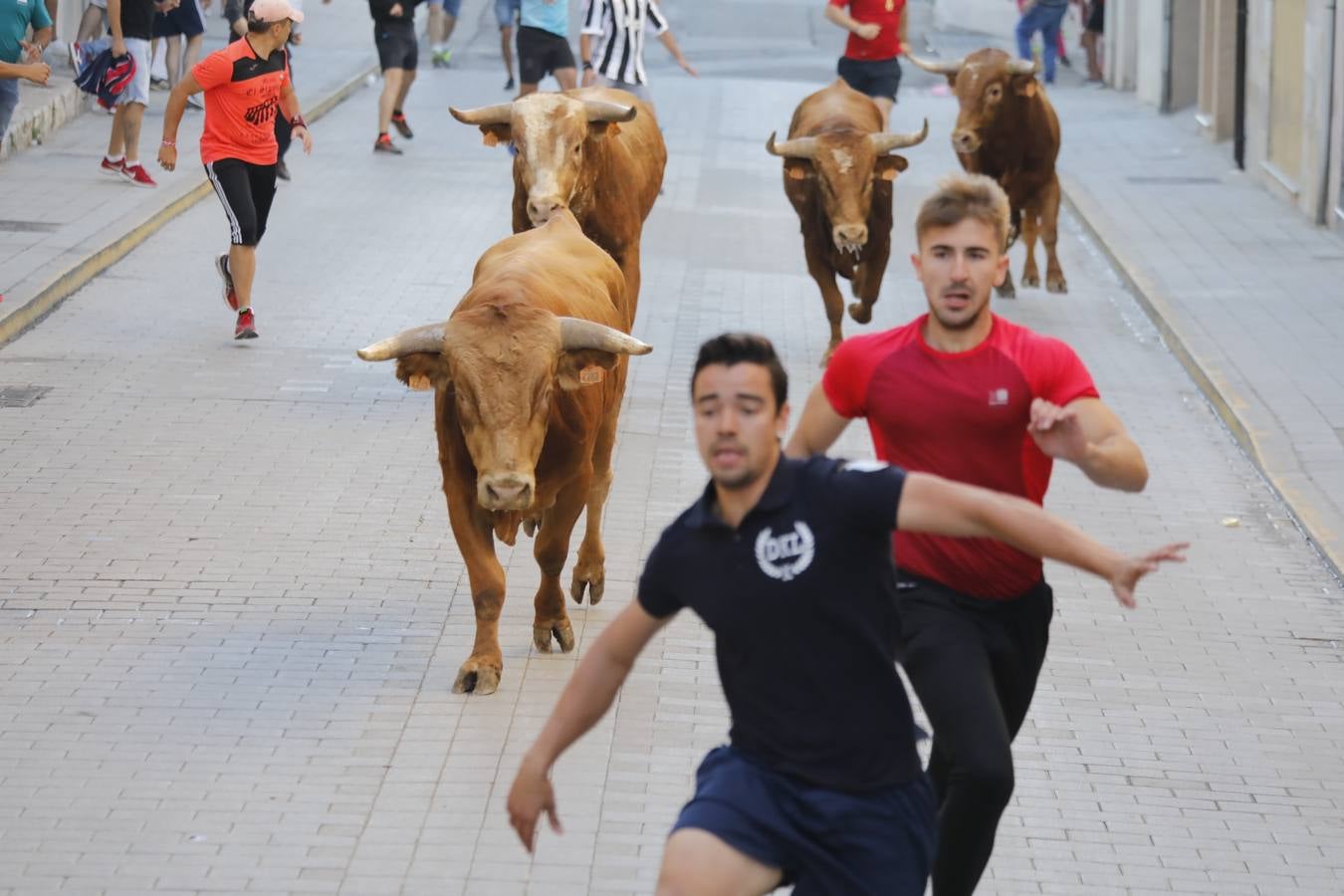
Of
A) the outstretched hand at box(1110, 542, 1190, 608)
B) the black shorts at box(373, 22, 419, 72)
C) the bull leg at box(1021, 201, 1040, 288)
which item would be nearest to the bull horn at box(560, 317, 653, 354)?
the outstretched hand at box(1110, 542, 1190, 608)

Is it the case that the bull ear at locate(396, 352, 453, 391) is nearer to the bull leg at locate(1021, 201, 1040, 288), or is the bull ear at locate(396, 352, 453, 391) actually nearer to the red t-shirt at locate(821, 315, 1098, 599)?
the red t-shirt at locate(821, 315, 1098, 599)

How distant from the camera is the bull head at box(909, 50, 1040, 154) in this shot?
15344 millimetres

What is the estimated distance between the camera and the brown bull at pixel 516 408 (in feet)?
24.0

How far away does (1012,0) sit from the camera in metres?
38.2

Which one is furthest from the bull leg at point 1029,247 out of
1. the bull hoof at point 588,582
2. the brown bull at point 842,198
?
the bull hoof at point 588,582

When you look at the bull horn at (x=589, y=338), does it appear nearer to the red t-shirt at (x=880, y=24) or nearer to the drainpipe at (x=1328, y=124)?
the red t-shirt at (x=880, y=24)

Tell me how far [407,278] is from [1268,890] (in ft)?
33.0

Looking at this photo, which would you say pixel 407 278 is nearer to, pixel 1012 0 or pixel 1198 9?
pixel 1198 9

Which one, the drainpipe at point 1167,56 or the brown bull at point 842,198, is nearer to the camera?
the brown bull at point 842,198

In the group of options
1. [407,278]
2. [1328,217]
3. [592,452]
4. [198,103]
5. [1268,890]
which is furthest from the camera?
[198,103]

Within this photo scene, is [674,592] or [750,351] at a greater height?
[750,351]

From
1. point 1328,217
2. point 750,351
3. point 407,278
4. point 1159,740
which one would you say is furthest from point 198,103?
point 750,351

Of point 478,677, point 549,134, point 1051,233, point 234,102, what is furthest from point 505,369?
point 1051,233

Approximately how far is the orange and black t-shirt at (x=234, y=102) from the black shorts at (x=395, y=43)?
7762 mm
